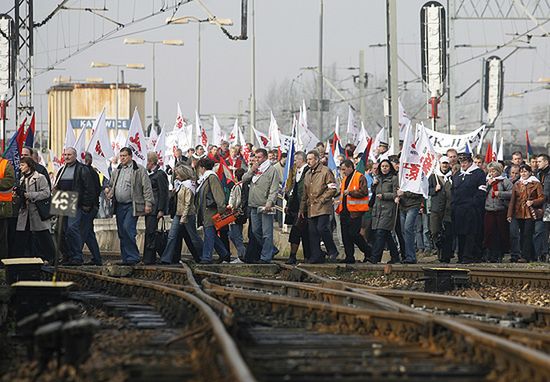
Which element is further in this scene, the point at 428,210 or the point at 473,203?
the point at 428,210

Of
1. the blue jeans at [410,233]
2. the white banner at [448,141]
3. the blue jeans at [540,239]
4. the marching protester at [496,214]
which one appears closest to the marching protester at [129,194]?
the blue jeans at [410,233]

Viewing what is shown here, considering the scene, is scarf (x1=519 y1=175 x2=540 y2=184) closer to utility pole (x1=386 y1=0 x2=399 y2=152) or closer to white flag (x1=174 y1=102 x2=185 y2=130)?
utility pole (x1=386 y1=0 x2=399 y2=152)

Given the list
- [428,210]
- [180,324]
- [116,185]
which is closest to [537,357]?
[180,324]

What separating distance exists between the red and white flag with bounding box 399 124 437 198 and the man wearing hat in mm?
526

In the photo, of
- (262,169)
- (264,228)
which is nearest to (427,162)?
(262,169)

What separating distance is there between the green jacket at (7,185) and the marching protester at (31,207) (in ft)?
1.93

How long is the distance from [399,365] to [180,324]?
3706mm

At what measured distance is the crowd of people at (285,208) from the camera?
21406 millimetres

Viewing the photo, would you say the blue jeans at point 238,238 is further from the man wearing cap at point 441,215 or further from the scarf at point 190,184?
the man wearing cap at point 441,215

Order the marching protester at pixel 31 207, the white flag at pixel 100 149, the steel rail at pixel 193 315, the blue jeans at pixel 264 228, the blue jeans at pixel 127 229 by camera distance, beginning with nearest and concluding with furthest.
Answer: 1. the steel rail at pixel 193 315
2. the marching protester at pixel 31 207
3. the blue jeans at pixel 127 229
4. the blue jeans at pixel 264 228
5. the white flag at pixel 100 149

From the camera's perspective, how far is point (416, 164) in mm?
22891

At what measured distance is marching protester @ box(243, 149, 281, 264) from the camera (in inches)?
890

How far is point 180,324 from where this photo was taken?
12.2 m

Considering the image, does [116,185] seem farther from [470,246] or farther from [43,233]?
[470,246]
